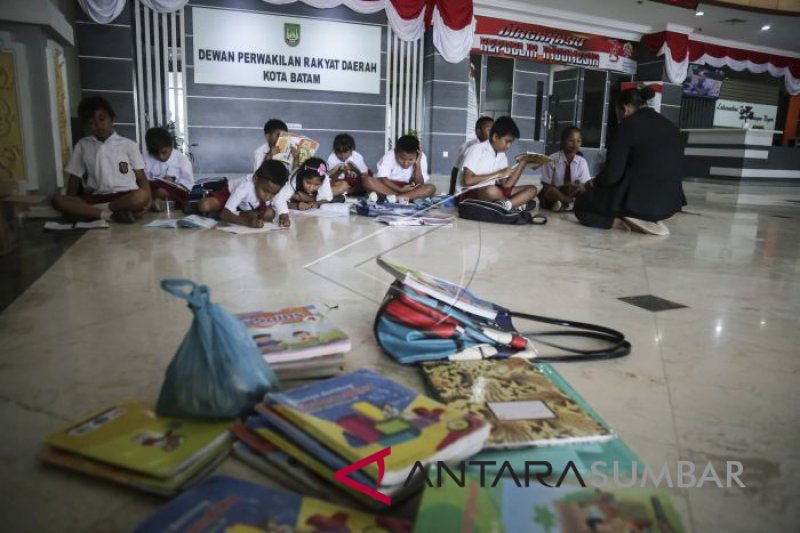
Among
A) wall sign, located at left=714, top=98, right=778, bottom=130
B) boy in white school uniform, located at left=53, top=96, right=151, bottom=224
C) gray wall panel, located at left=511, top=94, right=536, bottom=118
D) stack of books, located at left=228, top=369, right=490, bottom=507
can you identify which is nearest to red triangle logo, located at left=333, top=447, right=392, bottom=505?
stack of books, located at left=228, top=369, right=490, bottom=507

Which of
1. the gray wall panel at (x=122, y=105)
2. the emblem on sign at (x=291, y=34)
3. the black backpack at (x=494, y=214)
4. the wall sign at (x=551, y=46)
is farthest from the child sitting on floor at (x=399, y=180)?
the wall sign at (x=551, y=46)

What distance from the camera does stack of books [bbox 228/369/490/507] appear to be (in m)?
0.79

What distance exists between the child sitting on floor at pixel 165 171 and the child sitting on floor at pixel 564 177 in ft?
10.00

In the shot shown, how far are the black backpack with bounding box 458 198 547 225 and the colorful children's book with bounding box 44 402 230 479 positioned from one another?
10.6 feet

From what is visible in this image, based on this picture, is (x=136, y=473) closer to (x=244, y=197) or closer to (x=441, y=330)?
(x=441, y=330)

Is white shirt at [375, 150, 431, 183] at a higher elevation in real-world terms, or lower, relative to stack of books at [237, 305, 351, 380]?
higher

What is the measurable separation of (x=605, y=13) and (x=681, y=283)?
8624 mm

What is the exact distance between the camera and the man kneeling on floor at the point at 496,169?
409 cm

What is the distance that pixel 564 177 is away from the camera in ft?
16.5

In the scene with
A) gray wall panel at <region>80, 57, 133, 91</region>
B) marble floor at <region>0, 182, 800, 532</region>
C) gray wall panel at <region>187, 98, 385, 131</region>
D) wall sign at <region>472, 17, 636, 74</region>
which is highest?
wall sign at <region>472, 17, 636, 74</region>

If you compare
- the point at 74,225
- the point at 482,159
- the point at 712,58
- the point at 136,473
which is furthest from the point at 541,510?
the point at 712,58

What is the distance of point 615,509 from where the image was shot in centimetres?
71

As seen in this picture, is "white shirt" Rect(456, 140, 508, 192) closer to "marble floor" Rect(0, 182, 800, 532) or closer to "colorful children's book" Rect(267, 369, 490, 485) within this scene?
"marble floor" Rect(0, 182, 800, 532)

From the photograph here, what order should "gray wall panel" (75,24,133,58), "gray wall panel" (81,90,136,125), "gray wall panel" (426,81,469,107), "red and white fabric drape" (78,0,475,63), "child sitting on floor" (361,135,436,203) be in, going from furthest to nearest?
"gray wall panel" (426,81,469,107)
"gray wall panel" (81,90,136,125)
"gray wall panel" (75,24,133,58)
"red and white fabric drape" (78,0,475,63)
"child sitting on floor" (361,135,436,203)
